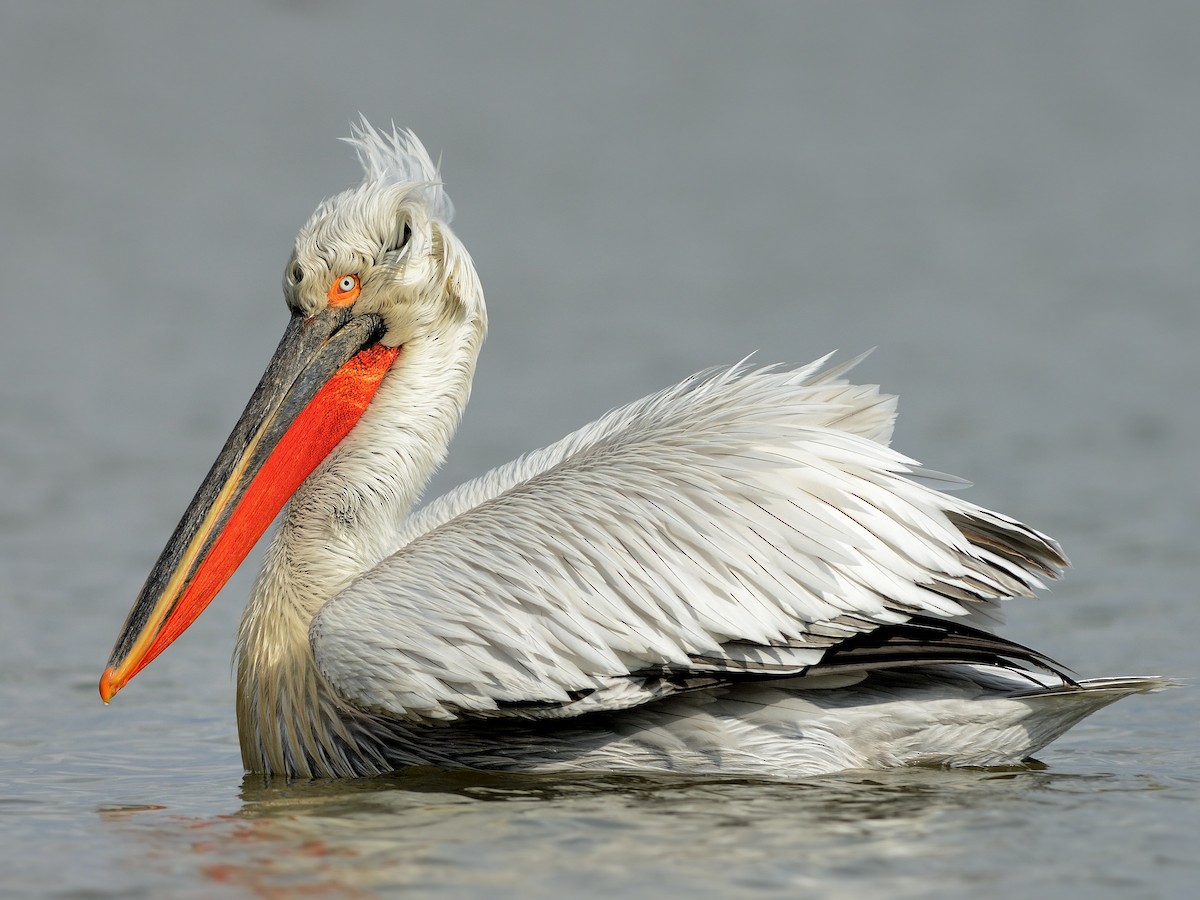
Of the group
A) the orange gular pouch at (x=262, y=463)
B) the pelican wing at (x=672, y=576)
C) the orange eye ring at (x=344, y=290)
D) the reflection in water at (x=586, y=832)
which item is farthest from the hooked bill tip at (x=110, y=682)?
the orange eye ring at (x=344, y=290)

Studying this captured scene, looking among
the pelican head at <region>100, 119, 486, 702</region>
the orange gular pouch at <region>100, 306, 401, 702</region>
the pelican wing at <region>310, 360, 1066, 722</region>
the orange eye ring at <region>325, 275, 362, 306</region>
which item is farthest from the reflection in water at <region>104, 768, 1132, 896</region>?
the orange eye ring at <region>325, 275, 362, 306</region>

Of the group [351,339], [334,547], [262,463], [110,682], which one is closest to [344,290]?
[351,339]

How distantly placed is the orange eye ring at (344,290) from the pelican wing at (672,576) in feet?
2.66

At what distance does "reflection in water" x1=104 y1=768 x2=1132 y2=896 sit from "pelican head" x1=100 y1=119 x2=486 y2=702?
2.85 ft

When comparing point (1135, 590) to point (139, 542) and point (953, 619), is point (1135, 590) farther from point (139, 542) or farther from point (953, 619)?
point (139, 542)

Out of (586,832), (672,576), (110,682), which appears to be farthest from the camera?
(110,682)

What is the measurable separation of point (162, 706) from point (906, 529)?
9.75ft

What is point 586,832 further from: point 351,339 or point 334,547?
point 351,339

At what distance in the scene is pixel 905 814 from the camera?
4469 mm

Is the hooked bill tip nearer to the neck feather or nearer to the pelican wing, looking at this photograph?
the neck feather

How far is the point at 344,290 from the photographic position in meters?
5.39

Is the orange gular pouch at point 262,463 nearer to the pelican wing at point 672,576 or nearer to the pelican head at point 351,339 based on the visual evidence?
the pelican head at point 351,339

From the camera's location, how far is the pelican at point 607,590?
4.57 m

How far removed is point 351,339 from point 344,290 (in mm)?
148
